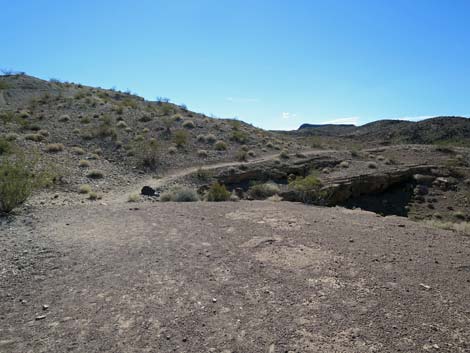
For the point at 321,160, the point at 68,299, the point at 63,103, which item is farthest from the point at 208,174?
the point at 63,103

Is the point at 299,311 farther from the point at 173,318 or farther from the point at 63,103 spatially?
the point at 63,103

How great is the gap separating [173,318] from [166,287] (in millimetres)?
911

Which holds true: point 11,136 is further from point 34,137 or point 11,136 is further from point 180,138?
point 180,138

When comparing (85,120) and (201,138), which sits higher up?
(85,120)

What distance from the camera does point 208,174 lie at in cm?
1936

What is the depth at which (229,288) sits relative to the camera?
219 inches

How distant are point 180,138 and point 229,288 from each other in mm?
20478

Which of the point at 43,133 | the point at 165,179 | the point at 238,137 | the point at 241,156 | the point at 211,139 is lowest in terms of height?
the point at 165,179

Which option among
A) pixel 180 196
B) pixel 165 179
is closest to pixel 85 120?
pixel 165 179

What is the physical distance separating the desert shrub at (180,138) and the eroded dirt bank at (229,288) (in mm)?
15894

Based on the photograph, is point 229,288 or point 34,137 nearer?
point 229,288

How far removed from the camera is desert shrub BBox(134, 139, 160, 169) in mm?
20953

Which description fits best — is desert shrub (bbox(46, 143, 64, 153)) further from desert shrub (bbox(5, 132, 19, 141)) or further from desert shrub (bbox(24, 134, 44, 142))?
desert shrub (bbox(5, 132, 19, 141))

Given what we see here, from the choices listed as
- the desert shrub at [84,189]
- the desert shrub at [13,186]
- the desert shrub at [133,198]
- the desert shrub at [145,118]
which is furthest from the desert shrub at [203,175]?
the desert shrub at [145,118]
